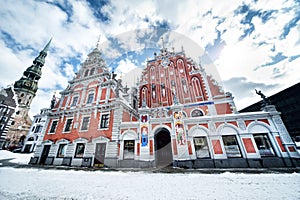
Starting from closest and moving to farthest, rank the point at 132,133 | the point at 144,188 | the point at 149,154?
the point at 144,188, the point at 149,154, the point at 132,133

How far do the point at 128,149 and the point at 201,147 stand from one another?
6.86 meters

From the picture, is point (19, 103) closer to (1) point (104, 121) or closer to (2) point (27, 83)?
(2) point (27, 83)

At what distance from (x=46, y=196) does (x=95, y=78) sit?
15.3m

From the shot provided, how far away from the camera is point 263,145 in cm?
959

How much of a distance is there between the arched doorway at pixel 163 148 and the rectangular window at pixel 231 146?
503 cm

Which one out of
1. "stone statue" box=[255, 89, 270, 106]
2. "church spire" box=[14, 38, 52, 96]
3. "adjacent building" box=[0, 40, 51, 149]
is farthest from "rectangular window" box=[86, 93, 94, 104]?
"church spire" box=[14, 38, 52, 96]

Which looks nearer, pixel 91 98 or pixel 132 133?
pixel 132 133

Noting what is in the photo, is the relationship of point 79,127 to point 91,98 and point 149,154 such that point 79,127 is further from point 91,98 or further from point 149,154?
point 149,154

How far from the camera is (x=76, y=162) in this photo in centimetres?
1291

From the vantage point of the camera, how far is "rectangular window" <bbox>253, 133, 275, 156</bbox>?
367 inches

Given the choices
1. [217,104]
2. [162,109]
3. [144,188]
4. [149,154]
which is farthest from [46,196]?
[217,104]

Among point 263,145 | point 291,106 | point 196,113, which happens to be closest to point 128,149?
point 196,113

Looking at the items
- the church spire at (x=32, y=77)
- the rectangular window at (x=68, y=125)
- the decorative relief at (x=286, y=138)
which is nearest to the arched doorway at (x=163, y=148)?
the decorative relief at (x=286, y=138)

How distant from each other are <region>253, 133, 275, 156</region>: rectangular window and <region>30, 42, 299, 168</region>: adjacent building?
60mm
